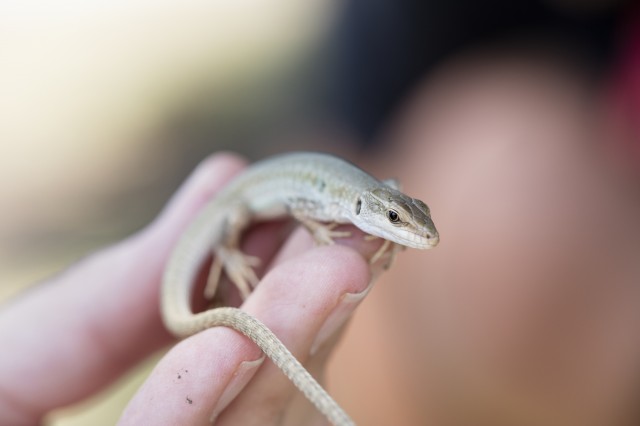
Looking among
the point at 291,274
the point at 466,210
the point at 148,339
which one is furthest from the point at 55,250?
the point at 291,274

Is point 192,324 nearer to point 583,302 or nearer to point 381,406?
point 381,406

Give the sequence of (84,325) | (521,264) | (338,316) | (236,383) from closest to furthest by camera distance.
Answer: (236,383), (338,316), (84,325), (521,264)

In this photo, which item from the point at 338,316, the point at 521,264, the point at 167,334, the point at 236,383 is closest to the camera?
the point at 236,383

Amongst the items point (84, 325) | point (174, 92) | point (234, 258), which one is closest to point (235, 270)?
point (234, 258)

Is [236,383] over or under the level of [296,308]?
under

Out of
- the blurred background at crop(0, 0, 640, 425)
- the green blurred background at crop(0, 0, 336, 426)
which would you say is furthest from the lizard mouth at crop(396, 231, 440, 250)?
the green blurred background at crop(0, 0, 336, 426)

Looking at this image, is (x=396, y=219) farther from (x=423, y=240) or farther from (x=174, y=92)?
(x=174, y=92)

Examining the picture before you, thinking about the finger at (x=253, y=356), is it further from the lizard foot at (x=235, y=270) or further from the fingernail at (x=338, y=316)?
the lizard foot at (x=235, y=270)
